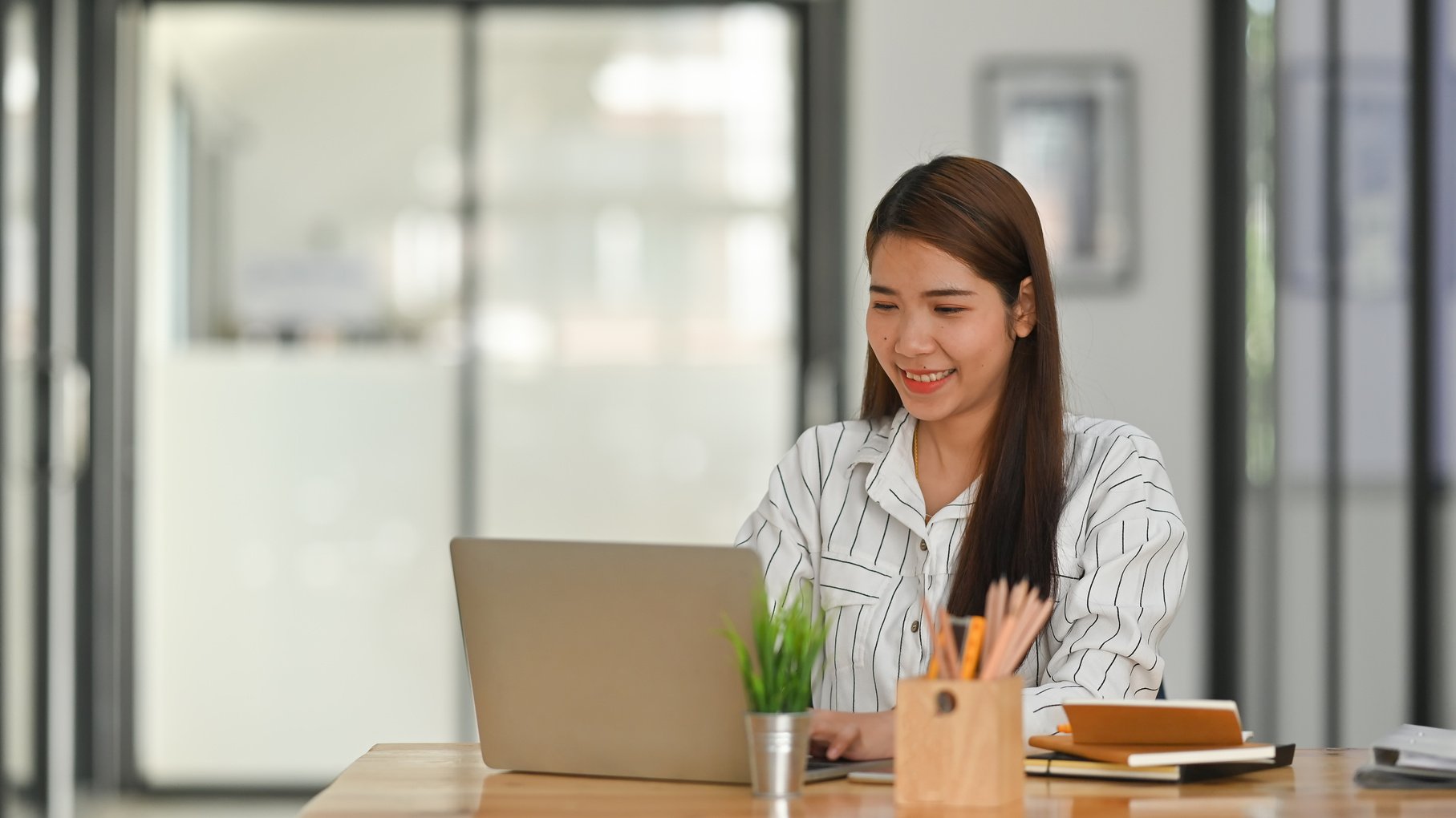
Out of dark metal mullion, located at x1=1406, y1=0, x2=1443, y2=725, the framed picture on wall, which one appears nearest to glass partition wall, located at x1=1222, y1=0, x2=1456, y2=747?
dark metal mullion, located at x1=1406, y1=0, x2=1443, y2=725

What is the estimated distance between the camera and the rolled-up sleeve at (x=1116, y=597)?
1615mm

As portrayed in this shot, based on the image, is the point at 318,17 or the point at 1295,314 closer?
the point at 1295,314

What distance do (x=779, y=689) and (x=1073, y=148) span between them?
271 centimetres

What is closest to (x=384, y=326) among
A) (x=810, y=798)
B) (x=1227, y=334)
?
(x=1227, y=334)

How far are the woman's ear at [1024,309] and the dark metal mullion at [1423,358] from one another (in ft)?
3.54

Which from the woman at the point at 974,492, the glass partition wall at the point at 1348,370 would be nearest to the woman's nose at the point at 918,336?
the woman at the point at 974,492

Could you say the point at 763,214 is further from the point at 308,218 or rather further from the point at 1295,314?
the point at 1295,314

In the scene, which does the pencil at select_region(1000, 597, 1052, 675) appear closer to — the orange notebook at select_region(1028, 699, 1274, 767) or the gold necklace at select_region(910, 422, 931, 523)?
the orange notebook at select_region(1028, 699, 1274, 767)

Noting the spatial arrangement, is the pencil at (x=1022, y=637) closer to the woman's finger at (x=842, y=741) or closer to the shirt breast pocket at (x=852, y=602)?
the woman's finger at (x=842, y=741)

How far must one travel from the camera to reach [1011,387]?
6.01 ft

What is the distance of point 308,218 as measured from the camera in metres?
4.27

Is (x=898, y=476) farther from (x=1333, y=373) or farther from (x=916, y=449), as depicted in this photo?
(x=1333, y=373)

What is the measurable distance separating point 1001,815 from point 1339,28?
7.47ft

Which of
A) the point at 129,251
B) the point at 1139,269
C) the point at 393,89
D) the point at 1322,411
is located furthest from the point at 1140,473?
the point at 129,251
